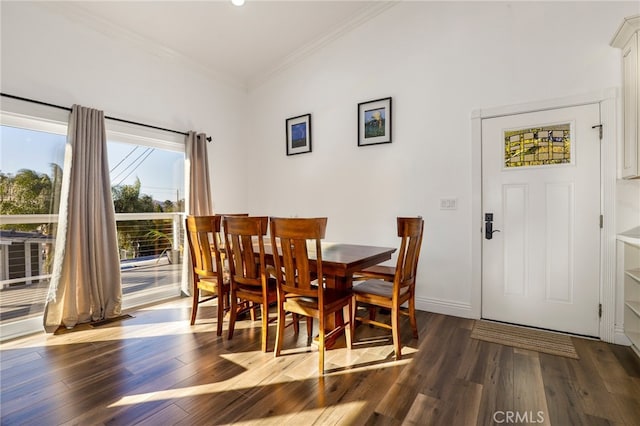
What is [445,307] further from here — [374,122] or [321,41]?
[321,41]

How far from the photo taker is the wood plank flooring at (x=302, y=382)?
67.6 inches

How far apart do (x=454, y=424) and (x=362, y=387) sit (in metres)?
0.55

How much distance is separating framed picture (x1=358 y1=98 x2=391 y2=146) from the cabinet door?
1953mm

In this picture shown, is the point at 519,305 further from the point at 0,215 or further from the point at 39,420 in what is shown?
the point at 0,215

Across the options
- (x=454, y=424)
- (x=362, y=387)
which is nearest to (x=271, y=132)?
(x=362, y=387)

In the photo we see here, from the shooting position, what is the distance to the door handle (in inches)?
121

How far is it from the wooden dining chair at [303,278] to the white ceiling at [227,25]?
2.65 meters

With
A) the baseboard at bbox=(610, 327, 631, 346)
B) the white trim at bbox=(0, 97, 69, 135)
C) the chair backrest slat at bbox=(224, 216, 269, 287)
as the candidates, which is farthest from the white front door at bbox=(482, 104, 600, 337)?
the white trim at bbox=(0, 97, 69, 135)

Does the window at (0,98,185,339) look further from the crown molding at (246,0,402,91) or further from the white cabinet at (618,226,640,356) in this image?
the white cabinet at (618,226,640,356)

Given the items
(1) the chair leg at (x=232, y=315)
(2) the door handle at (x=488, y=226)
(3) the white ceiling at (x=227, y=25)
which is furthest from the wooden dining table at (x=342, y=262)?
(3) the white ceiling at (x=227, y=25)

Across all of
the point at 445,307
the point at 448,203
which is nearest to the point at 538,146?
the point at 448,203

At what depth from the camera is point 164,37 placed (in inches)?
142

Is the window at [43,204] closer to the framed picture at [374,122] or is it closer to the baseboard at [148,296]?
the baseboard at [148,296]

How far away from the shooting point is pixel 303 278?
221 centimetres
